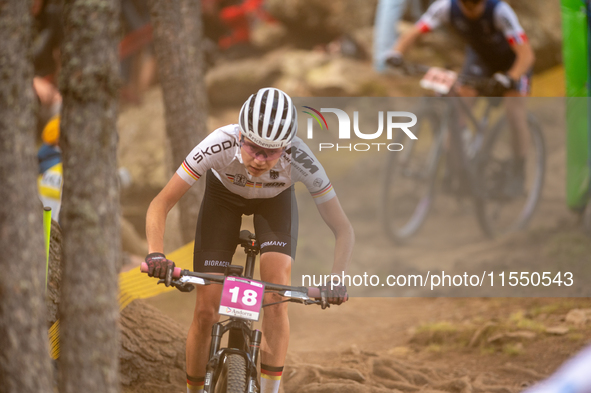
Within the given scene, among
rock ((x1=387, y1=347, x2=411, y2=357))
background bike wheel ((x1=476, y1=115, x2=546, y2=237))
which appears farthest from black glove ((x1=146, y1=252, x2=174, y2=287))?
background bike wheel ((x1=476, y1=115, x2=546, y2=237))

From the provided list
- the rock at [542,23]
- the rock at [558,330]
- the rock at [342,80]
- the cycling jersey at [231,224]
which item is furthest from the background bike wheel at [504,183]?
the rock at [542,23]

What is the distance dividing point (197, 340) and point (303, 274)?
1604mm

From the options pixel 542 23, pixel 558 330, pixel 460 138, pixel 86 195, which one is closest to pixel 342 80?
pixel 542 23

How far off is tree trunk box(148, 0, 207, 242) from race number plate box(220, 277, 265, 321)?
3.39 m

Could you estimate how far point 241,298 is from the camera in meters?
Answer: 3.37

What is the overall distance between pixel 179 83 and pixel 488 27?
155 inches

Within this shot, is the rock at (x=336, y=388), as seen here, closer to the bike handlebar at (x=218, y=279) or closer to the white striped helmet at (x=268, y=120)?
the bike handlebar at (x=218, y=279)

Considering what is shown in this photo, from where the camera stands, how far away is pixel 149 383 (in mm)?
4715

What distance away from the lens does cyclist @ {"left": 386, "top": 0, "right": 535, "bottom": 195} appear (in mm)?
6793

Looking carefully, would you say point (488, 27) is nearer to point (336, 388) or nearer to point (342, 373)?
point (342, 373)

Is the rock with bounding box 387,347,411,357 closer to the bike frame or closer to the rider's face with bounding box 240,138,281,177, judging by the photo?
the bike frame

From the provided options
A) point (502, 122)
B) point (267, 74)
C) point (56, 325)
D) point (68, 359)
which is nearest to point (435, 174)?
point (502, 122)

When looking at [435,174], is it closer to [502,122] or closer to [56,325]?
[502,122]

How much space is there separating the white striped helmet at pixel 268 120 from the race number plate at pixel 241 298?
0.90 metres
